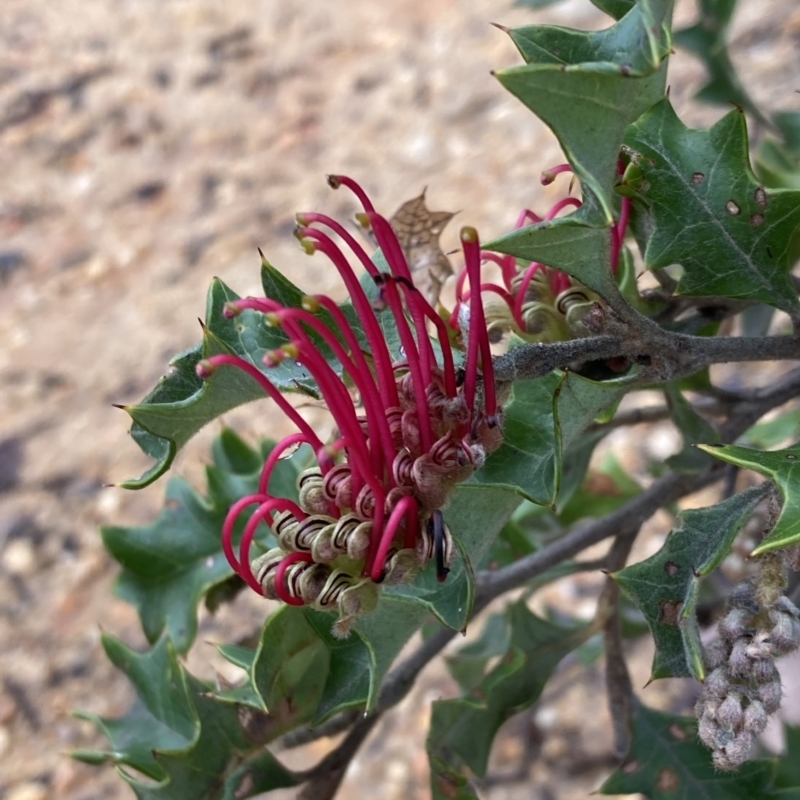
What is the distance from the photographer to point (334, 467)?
0.57 meters

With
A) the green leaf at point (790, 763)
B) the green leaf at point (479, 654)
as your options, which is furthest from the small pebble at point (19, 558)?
the green leaf at point (790, 763)

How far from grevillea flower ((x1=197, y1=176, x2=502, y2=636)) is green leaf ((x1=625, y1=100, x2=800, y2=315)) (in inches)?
6.6

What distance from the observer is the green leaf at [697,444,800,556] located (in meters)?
0.48

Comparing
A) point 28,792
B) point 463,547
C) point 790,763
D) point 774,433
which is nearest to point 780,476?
point 463,547

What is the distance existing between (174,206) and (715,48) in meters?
2.09

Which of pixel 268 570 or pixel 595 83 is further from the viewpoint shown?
pixel 268 570

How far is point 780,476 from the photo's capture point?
1.69 ft

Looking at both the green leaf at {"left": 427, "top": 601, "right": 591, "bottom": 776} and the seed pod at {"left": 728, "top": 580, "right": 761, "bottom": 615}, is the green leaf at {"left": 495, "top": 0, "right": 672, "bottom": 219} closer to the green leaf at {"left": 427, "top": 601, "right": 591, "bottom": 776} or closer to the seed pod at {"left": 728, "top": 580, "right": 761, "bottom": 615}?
the seed pod at {"left": 728, "top": 580, "right": 761, "bottom": 615}

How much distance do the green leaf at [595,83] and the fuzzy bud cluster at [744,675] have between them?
9.2 inches

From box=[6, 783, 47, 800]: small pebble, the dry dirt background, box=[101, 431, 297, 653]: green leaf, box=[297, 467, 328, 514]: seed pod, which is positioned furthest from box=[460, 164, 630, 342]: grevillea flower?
box=[6, 783, 47, 800]: small pebble

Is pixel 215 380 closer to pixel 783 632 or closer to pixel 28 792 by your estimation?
pixel 783 632

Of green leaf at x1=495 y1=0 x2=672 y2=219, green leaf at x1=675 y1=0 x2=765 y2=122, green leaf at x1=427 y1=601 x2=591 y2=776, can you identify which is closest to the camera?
green leaf at x1=495 y1=0 x2=672 y2=219

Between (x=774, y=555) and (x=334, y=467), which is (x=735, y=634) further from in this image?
(x=334, y=467)

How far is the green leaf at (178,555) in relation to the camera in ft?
3.08
